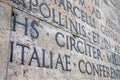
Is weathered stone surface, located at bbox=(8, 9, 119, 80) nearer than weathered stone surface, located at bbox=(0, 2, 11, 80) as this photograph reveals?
No

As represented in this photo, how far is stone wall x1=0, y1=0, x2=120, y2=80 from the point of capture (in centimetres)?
192

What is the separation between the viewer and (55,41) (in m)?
2.47

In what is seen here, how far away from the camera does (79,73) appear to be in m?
2.72

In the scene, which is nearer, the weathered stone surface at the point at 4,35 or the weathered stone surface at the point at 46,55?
the weathered stone surface at the point at 4,35

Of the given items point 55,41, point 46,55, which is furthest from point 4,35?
point 55,41

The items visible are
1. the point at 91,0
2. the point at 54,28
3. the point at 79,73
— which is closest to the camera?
the point at 54,28

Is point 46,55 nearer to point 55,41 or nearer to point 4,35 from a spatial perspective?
point 55,41

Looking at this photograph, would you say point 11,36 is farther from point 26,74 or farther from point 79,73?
point 79,73

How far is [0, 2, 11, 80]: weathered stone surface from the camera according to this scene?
1777 millimetres

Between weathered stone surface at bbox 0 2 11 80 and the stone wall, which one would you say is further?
the stone wall

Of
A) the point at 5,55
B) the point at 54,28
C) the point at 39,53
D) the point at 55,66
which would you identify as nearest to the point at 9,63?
the point at 5,55

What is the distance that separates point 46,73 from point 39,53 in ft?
0.69

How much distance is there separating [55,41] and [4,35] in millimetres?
745

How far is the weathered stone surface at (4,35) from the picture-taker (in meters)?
1.78
